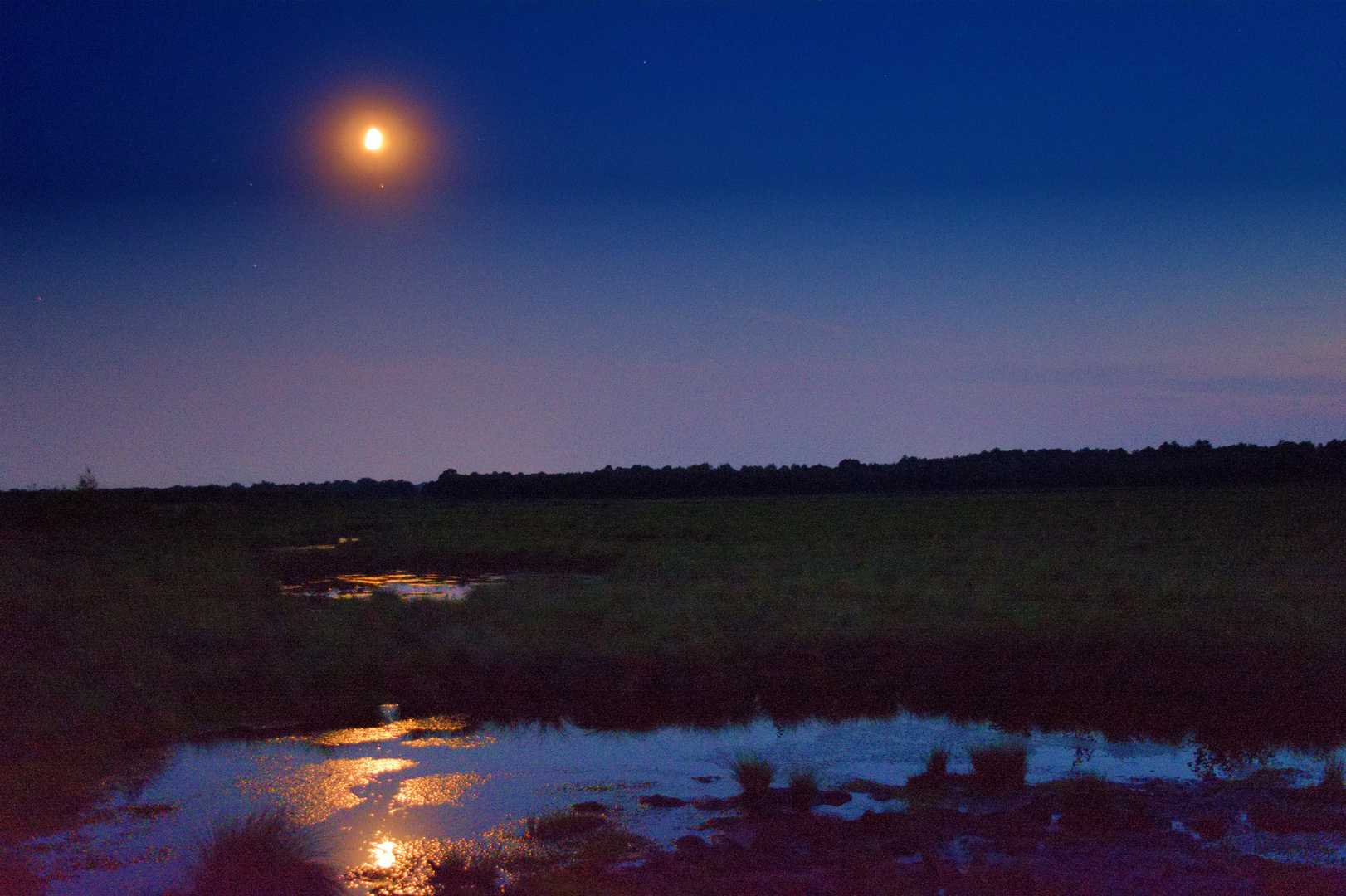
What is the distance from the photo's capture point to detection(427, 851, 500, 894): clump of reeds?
5.56 meters

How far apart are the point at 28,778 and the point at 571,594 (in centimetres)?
1010

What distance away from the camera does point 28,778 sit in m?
7.60

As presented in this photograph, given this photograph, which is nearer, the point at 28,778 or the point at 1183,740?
the point at 28,778

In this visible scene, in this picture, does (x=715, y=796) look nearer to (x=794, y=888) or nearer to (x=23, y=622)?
(x=794, y=888)

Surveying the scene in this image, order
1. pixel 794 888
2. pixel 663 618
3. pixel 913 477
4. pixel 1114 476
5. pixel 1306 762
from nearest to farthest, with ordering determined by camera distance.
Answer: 1. pixel 794 888
2. pixel 1306 762
3. pixel 663 618
4. pixel 1114 476
5. pixel 913 477

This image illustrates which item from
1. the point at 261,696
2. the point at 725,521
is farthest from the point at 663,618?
the point at 725,521

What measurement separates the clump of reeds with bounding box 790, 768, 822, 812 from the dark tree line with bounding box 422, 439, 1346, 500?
77.8m

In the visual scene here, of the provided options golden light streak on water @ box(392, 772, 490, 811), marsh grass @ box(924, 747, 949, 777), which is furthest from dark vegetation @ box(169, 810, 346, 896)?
marsh grass @ box(924, 747, 949, 777)

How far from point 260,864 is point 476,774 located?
2490 mm

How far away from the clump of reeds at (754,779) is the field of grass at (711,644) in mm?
2604

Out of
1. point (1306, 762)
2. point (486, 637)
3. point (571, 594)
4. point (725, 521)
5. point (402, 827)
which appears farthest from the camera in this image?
point (725, 521)

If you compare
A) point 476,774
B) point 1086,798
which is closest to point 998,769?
point 1086,798

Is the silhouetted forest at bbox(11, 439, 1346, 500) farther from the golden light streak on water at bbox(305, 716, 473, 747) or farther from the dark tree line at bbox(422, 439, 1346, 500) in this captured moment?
the golden light streak on water at bbox(305, 716, 473, 747)

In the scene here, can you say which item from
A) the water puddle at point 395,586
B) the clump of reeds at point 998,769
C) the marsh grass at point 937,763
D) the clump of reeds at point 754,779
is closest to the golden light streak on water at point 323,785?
the clump of reeds at point 754,779
